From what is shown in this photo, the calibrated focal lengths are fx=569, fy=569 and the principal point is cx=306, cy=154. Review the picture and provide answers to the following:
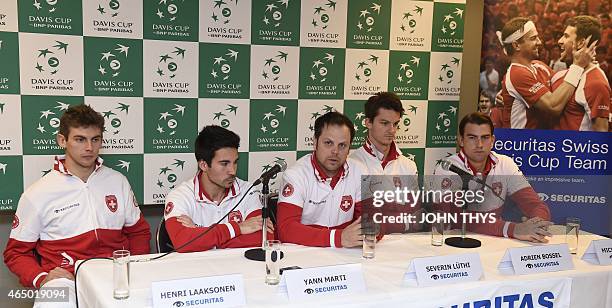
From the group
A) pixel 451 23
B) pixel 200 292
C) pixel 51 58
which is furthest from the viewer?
pixel 451 23

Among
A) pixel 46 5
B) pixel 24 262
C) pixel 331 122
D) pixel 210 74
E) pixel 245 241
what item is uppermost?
pixel 46 5

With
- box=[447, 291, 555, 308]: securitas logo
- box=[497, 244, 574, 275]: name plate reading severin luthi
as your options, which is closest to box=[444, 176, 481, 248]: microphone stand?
box=[497, 244, 574, 275]: name plate reading severin luthi

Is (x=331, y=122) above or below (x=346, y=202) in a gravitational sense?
above

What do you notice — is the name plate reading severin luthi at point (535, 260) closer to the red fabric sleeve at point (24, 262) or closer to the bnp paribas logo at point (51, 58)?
the red fabric sleeve at point (24, 262)

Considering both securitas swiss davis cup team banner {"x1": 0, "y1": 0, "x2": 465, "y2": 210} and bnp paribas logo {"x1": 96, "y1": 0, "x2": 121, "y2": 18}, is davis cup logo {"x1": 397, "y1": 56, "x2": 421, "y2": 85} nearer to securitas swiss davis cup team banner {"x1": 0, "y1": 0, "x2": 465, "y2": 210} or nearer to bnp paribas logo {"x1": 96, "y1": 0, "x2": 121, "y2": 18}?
securitas swiss davis cup team banner {"x1": 0, "y1": 0, "x2": 465, "y2": 210}

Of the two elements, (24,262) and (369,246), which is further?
(24,262)

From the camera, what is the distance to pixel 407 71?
3.56m

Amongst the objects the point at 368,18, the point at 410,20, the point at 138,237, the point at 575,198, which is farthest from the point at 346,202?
the point at 575,198

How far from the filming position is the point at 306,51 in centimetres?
331

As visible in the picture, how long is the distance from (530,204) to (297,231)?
122 centimetres

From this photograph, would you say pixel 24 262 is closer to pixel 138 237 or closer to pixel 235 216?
pixel 138 237

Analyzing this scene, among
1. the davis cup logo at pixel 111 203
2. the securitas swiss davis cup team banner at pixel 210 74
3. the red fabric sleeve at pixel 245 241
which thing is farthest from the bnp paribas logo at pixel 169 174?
the red fabric sleeve at pixel 245 241

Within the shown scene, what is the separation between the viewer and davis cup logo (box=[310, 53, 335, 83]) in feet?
11.0

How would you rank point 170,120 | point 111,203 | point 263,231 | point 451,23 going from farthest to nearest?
point 451,23 < point 170,120 < point 111,203 < point 263,231
